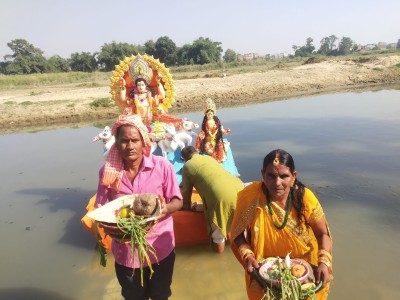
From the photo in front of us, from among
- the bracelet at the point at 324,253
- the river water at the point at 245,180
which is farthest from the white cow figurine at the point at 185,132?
the bracelet at the point at 324,253

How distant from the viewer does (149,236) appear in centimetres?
239

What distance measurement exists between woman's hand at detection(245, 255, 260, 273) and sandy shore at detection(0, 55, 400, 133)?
1379 centimetres

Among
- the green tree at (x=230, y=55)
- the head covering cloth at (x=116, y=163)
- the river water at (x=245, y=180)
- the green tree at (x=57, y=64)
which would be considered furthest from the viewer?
the green tree at (x=230, y=55)

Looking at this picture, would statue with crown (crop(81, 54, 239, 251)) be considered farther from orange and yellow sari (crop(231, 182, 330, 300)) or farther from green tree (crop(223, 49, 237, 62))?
green tree (crop(223, 49, 237, 62))

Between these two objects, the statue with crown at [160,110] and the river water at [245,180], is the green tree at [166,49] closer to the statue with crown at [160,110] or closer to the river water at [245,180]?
the river water at [245,180]

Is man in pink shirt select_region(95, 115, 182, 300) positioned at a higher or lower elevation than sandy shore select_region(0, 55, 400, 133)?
higher

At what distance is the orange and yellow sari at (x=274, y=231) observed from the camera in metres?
2.19

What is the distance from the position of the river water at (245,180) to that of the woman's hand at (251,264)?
1684 mm

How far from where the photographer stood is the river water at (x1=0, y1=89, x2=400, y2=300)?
3963 mm

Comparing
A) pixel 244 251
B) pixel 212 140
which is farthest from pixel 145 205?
pixel 212 140

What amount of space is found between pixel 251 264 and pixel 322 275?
16.4 inches

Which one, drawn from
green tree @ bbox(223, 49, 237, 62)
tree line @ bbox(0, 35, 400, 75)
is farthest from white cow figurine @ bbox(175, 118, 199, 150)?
green tree @ bbox(223, 49, 237, 62)

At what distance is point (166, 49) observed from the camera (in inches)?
1576

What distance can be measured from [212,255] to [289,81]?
18.4 meters
